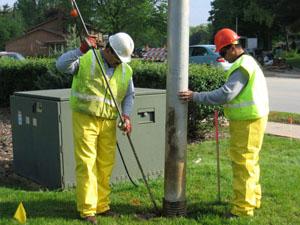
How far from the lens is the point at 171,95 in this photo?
5203mm

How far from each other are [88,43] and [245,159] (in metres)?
1.85

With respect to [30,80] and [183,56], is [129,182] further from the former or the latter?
[30,80]

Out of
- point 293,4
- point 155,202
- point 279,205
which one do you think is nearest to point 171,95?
point 155,202

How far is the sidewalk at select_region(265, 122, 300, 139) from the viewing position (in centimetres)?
1032

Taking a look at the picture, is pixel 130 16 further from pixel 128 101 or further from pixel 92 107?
pixel 92 107

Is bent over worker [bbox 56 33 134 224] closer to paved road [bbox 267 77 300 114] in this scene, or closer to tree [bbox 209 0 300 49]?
paved road [bbox 267 77 300 114]

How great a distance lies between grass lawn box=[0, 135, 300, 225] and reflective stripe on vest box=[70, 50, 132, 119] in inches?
42.8

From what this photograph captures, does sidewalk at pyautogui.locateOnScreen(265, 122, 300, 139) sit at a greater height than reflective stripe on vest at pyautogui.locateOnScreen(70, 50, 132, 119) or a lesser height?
lesser

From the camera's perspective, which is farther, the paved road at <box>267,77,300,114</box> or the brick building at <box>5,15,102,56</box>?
the brick building at <box>5,15,102,56</box>

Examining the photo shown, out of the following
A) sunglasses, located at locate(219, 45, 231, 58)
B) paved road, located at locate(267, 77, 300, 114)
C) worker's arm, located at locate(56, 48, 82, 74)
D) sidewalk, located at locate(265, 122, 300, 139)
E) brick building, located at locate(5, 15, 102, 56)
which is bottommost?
sidewalk, located at locate(265, 122, 300, 139)

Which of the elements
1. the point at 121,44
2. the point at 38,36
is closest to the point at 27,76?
the point at 121,44

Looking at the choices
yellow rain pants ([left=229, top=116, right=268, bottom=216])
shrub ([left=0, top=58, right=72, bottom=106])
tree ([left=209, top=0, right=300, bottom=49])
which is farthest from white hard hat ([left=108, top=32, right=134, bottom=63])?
tree ([left=209, top=0, right=300, bottom=49])

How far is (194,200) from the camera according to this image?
19.5ft

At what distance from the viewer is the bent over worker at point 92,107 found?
5.09m
